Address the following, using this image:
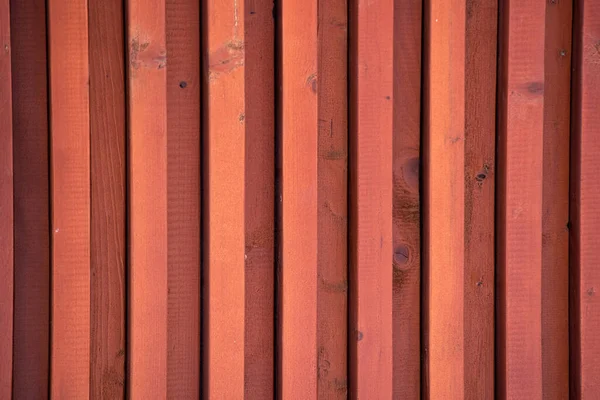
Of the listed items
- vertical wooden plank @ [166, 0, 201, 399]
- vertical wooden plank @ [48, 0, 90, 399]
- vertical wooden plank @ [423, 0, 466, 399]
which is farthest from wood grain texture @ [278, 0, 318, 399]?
vertical wooden plank @ [48, 0, 90, 399]

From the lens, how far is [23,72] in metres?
2.04

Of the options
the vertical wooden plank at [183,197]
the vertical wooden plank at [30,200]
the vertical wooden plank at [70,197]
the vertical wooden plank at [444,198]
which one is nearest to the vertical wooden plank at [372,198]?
the vertical wooden plank at [444,198]

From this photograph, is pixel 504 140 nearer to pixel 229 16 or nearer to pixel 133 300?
pixel 229 16

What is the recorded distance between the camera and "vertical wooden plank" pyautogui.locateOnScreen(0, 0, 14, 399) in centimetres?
198

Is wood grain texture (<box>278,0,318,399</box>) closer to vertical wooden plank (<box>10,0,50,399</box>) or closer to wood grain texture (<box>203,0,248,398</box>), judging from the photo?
wood grain texture (<box>203,0,248,398</box>)

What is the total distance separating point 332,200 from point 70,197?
2.83 ft

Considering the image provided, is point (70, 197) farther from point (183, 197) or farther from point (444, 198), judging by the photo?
point (444, 198)

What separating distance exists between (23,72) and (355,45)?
1.09 metres

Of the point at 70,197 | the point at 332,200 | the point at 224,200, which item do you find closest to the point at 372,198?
the point at 332,200

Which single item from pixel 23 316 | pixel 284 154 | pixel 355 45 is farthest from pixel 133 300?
pixel 355 45

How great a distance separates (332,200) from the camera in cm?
216

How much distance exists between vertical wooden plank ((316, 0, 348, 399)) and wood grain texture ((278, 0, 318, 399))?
6cm

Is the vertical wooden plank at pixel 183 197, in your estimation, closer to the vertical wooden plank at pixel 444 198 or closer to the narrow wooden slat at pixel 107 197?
the narrow wooden slat at pixel 107 197

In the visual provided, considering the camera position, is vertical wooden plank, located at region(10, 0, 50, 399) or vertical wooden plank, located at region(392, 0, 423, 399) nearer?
vertical wooden plank, located at region(10, 0, 50, 399)
